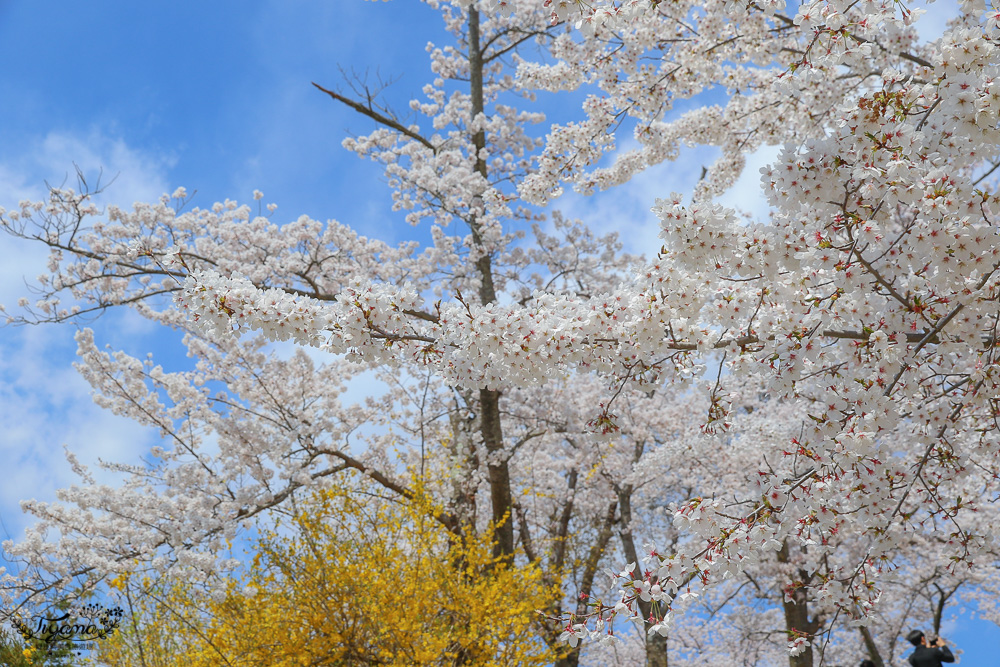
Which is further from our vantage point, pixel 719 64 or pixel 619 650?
pixel 619 650

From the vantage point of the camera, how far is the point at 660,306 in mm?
2805

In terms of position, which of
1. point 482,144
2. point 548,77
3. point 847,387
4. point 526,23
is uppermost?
point 526,23

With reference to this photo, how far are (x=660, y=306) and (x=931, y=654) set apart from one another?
799 centimetres

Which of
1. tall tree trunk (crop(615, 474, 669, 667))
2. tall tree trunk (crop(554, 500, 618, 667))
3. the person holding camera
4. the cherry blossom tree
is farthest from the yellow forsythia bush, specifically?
the person holding camera

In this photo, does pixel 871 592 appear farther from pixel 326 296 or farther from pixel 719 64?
pixel 326 296

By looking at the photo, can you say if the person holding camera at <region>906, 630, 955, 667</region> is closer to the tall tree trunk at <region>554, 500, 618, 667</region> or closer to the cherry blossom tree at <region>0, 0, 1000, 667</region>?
the cherry blossom tree at <region>0, 0, 1000, 667</region>

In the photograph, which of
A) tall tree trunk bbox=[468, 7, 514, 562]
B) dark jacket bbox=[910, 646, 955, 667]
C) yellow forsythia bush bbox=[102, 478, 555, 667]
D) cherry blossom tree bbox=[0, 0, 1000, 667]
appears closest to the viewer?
cherry blossom tree bbox=[0, 0, 1000, 667]

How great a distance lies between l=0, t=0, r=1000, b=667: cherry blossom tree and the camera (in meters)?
2.59

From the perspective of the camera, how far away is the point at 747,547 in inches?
99.6

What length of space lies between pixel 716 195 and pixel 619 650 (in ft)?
31.5

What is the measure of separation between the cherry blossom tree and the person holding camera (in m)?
1.32

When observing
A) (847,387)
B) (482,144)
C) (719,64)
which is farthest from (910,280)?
(482,144)

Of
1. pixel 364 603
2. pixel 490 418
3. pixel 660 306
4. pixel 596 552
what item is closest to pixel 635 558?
pixel 596 552

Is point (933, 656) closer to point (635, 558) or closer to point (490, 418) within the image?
point (635, 558)
